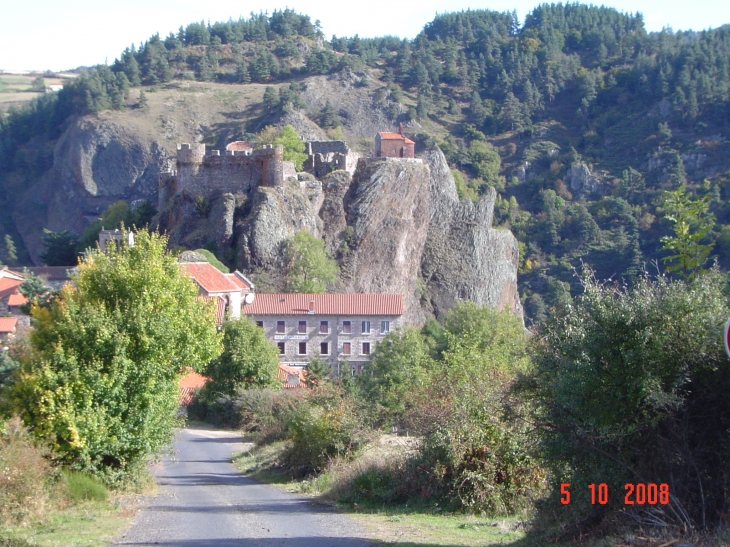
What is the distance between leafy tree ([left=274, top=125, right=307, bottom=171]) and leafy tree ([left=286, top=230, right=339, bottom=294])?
949cm

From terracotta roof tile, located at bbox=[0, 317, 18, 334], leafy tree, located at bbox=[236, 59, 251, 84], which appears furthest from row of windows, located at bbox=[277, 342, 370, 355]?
leafy tree, located at bbox=[236, 59, 251, 84]

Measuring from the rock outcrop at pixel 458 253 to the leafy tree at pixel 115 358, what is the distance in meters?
57.0

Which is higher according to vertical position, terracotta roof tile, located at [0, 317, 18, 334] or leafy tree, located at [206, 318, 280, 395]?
terracotta roof tile, located at [0, 317, 18, 334]

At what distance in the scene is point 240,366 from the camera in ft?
141

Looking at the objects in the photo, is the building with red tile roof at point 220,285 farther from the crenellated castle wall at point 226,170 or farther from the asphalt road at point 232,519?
the asphalt road at point 232,519

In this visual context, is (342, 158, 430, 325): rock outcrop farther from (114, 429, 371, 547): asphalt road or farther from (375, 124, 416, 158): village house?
(114, 429, 371, 547): asphalt road

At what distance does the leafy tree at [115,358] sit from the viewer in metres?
18.8

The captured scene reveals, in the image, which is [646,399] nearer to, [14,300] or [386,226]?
[14,300]

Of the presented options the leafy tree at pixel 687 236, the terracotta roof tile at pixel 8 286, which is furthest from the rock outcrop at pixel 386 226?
the leafy tree at pixel 687 236

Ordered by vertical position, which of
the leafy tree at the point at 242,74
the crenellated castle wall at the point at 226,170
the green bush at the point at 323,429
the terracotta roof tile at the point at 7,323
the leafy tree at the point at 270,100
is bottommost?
the green bush at the point at 323,429

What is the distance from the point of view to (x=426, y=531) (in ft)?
46.2

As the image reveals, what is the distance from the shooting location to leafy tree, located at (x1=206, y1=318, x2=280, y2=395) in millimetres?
42781

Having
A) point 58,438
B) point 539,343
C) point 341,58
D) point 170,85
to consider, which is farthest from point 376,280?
point 341,58

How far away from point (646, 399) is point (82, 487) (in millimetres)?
12066
